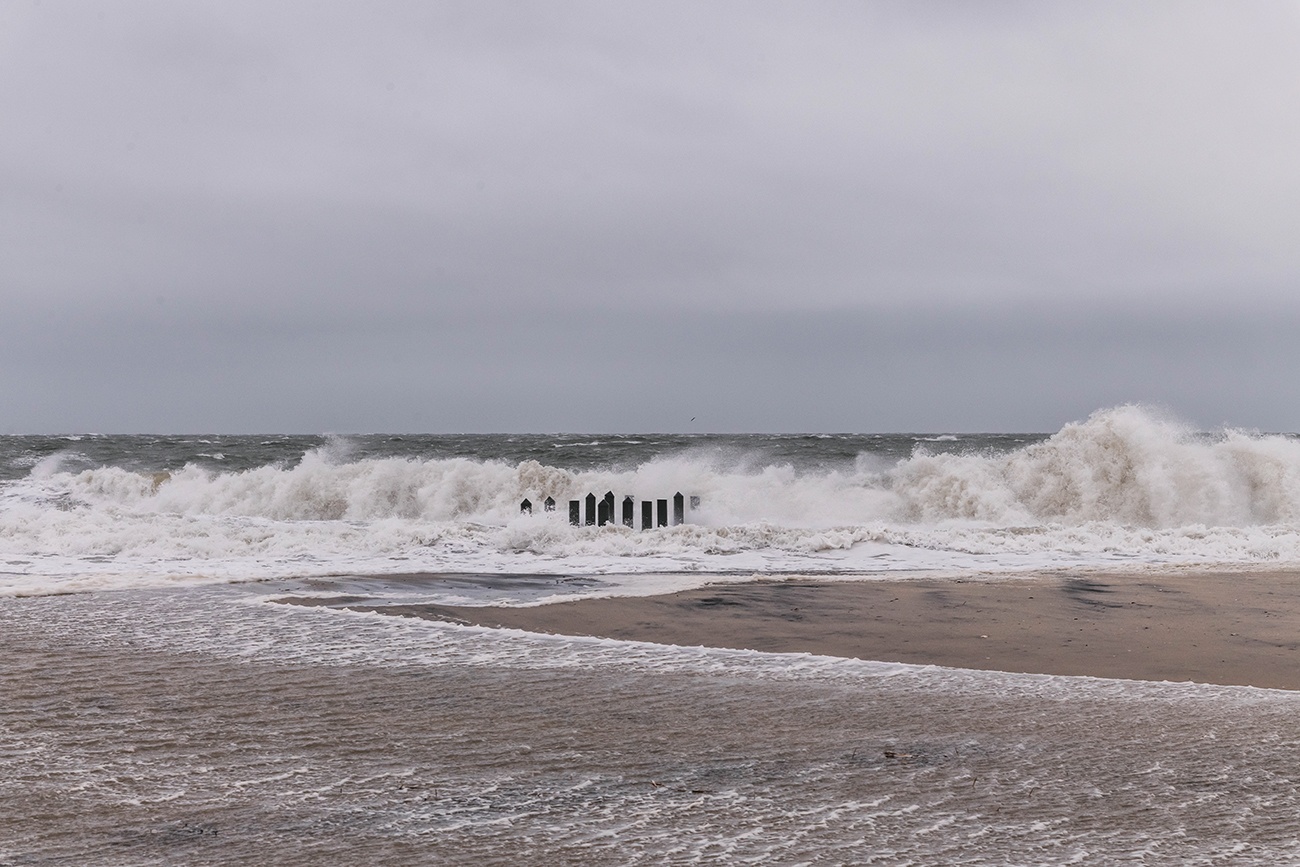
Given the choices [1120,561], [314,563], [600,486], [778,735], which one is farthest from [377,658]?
[600,486]

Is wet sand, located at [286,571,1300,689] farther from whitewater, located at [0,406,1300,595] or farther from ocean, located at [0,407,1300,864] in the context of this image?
whitewater, located at [0,406,1300,595]

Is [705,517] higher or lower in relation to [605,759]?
lower

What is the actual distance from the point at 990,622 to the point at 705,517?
1234cm

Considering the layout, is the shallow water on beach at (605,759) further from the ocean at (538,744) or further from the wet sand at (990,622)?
the wet sand at (990,622)

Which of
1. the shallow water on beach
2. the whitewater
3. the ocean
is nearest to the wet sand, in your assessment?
the ocean

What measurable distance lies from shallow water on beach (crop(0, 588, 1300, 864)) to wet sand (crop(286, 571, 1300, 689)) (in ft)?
2.16

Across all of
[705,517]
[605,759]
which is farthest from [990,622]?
[705,517]

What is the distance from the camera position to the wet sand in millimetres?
6672

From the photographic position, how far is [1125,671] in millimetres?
6352

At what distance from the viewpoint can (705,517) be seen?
2033 centimetres

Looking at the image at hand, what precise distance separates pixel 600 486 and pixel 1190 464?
35.3ft

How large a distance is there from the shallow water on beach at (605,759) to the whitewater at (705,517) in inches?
188

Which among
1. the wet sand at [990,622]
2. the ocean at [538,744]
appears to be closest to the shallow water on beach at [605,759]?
the ocean at [538,744]

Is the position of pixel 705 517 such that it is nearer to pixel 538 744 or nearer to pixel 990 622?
pixel 990 622
